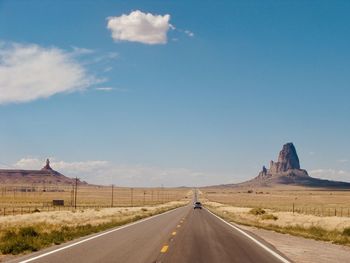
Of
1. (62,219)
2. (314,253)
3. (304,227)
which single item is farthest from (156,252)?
(62,219)

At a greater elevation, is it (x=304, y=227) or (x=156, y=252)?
(x=156, y=252)

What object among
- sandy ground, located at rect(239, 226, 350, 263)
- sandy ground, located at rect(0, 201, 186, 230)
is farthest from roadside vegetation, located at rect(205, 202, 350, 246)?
sandy ground, located at rect(0, 201, 186, 230)

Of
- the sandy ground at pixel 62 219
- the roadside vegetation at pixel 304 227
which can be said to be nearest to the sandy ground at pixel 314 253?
the roadside vegetation at pixel 304 227

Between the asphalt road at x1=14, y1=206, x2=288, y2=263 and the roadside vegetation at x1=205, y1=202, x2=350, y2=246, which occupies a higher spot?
the asphalt road at x1=14, y1=206, x2=288, y2=263

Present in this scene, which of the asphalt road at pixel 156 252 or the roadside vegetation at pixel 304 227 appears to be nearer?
the asphalt road at pixel 156 252

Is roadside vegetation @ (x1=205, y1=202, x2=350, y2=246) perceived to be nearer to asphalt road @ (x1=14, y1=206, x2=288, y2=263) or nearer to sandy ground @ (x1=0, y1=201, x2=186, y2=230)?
asphalt road @ (x1=14, y1=206, x2=288, y2=263)

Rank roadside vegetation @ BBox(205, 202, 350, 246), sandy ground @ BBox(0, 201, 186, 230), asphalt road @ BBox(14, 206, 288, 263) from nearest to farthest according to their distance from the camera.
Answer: asphalt road @ BBox(14, 206, 288, 263)
roadside vegetation @ BBox(205, 202, 350, 246)
sandy ground @ BBox(0, 201, 186, 230)

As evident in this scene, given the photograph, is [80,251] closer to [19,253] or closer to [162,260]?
[19,253]

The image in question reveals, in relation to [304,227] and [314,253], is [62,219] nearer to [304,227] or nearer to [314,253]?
[304,227]

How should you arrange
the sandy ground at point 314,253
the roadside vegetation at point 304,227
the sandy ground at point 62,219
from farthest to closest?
the sandy ground at point 62,219 → the roadside vegetation at point 304,227 → the sandy ground at point 314,253

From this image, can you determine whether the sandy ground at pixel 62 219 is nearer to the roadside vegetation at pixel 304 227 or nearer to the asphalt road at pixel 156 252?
the roadside vegetation at pixel 304 227

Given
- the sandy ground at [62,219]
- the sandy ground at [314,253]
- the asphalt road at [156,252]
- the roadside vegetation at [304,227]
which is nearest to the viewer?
the asphalt road at [156,252]

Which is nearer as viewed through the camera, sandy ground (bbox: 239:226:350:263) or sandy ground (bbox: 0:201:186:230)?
sandy ground (bbox: 239:226:350:263)

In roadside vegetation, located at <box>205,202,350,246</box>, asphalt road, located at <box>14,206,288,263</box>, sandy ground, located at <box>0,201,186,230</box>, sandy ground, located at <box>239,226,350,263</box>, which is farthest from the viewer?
sandy ground, located at <box>0,201,186,230</box>
